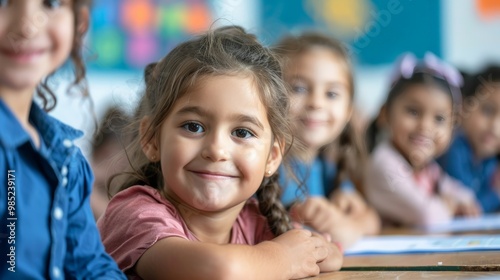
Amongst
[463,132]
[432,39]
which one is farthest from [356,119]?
[432,39]

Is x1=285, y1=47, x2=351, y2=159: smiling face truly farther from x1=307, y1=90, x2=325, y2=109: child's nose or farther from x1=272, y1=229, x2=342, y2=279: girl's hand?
x1=272, y1=229, x2=342, y2=279: girl's hand

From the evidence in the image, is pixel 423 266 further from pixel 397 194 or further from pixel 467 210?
pixel 467 210

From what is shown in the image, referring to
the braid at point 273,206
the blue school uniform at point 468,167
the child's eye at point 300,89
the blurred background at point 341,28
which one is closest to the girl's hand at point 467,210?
the blue school uniform at point 468,167

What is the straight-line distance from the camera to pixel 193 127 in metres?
1.06

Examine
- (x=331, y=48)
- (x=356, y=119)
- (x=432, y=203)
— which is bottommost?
(x=432, y=203)

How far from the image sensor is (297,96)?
1699 millimetres

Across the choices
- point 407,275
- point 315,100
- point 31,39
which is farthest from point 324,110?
point 31,39

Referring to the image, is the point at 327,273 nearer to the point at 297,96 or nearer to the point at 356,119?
the point at 297,96

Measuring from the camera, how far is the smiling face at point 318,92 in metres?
1.70

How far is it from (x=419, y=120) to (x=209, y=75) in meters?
0.98

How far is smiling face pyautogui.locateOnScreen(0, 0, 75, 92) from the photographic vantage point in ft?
2.40

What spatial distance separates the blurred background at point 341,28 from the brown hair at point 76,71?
244 cm

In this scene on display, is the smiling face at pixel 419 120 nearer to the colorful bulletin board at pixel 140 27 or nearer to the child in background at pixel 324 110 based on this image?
the child in background at pixel 324 110

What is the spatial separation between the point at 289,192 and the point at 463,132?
1205 millimetres
